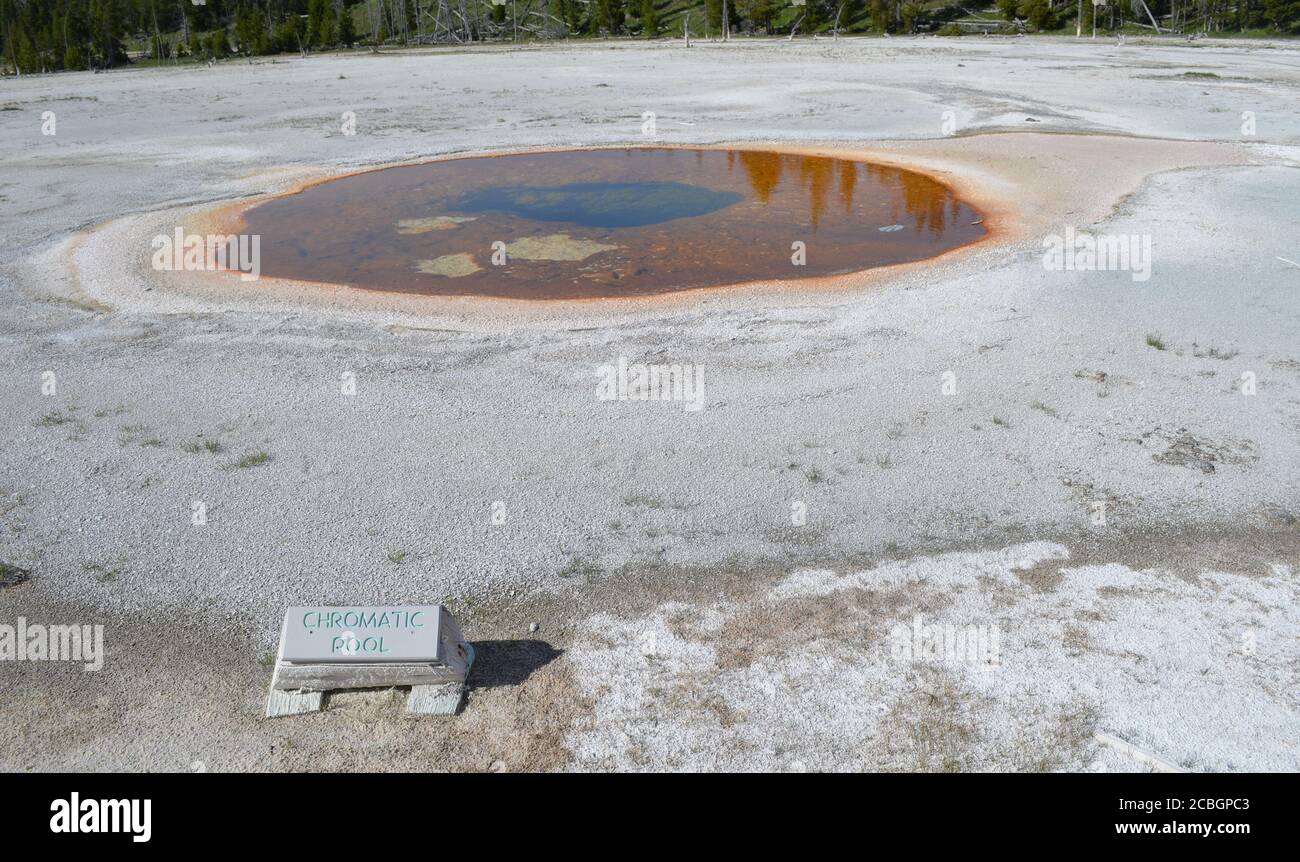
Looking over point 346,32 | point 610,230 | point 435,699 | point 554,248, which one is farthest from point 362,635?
point 346,32

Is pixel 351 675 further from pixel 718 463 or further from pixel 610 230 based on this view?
pixel 610 230

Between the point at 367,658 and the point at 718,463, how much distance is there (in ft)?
12.3

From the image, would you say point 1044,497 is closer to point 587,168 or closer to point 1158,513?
point 1158,513

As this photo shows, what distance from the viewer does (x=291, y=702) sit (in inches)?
215

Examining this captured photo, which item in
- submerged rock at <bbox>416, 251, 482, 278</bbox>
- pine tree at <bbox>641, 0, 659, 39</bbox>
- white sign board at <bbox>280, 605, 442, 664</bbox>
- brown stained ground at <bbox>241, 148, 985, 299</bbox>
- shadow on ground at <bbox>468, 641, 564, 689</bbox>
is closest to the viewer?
white sign board at <bbox>280, 605, 442, 664</bbox>

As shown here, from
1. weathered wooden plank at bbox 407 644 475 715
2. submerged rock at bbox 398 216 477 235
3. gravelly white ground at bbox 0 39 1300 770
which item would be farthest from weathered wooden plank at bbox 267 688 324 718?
submerged rock at bbox 398 216 477 235

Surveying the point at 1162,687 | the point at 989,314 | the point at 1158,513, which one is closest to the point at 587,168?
the point at 989,314

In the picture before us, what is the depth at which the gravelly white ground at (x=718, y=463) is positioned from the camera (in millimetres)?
5738

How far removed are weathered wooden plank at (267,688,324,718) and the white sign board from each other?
0.21 metres

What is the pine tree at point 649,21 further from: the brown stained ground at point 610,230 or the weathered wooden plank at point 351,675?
the weathered wooden plank at point 351,675

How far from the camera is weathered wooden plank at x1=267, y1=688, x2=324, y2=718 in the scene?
543 centimetres

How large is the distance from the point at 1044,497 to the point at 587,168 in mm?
16230

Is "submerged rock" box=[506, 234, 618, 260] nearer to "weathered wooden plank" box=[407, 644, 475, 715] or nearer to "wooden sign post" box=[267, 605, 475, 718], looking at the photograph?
"wooden sign post" box=[267, 605, 475, 718]

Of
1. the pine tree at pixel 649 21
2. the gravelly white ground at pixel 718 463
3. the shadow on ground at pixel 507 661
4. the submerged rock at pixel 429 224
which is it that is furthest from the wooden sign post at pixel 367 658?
the pine tree at pixel 649 21
